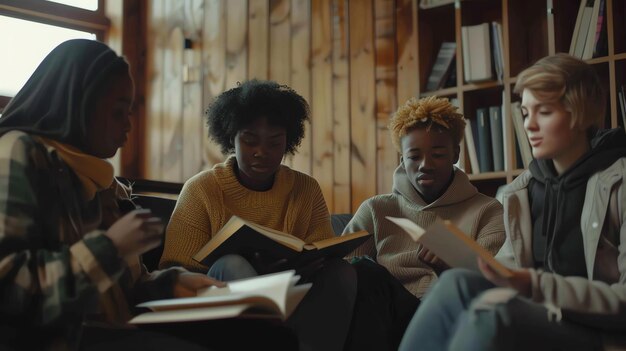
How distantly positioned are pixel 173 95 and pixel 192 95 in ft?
0.44

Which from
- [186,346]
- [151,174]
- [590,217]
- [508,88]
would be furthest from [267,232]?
[151,174]

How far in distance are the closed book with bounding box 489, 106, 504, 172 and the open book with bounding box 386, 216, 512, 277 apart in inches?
63.7

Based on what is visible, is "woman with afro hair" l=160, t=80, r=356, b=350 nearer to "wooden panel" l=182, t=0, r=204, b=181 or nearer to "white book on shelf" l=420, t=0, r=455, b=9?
"white book on shelf" l=420, t=0, r=455, b=9

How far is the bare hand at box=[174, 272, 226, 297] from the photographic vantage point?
64.5 inches

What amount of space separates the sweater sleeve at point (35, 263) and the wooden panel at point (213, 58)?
106 inches

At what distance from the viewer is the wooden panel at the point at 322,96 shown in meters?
3.67

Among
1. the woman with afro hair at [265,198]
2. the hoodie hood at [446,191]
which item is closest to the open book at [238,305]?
the woman with afro hair at [265,198]

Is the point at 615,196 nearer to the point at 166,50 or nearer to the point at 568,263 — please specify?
the point at 568,263

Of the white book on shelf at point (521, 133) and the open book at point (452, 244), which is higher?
the white book on shelf at point (521, 133)

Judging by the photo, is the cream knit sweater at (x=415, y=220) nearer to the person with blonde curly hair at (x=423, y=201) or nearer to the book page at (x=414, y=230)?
the person with blonde curly hair at (x=423, y=201)

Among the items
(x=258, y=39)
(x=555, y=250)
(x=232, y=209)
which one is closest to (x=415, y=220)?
(x=232, y=209)

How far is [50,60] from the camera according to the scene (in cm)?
149

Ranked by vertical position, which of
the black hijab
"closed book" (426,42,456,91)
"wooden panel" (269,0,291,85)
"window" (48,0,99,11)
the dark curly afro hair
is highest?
"window" (48,0,99,11)

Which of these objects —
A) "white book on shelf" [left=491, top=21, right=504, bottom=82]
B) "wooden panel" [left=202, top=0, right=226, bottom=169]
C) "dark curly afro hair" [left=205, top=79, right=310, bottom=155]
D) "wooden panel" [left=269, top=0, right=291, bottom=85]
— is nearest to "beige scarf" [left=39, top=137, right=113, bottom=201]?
"dark curly afro hair" [left=205, top=79, right=310, bottom=155]
